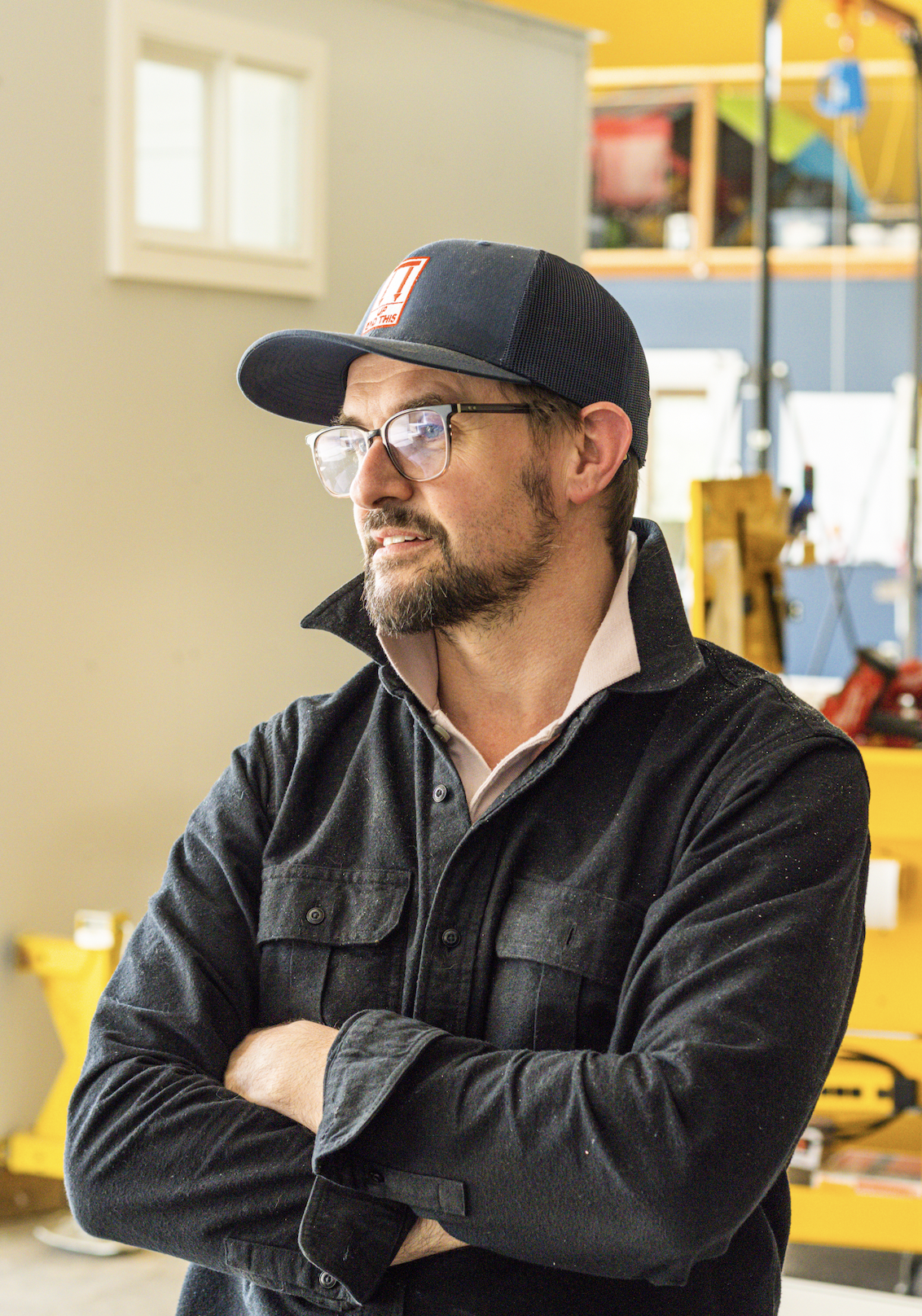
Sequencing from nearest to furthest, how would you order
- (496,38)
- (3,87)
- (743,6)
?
(3,87), (496,38), (743,6)

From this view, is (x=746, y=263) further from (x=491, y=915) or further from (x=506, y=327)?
(x=491, y=915)

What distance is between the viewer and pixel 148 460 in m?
3.29

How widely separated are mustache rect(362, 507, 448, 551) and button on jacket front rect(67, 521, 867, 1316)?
15cm

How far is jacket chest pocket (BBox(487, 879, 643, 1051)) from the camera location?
4.16 ft

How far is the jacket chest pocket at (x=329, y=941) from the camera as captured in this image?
4.43 feet

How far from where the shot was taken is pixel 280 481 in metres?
3.54

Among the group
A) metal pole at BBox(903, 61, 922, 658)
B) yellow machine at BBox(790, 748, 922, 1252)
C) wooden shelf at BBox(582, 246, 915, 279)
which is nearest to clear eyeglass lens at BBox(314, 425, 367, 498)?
yellow machine at BBox(790, 748, 922, 1252)

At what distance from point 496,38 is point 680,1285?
3.45 meters

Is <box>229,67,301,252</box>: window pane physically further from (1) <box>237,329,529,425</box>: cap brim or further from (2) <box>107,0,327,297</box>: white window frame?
(1) <box>237,329,529,425</box>: cap brim

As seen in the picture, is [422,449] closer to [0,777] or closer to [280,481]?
[0,777]

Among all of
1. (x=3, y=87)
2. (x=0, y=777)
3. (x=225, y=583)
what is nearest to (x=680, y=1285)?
(x=0, y=777)

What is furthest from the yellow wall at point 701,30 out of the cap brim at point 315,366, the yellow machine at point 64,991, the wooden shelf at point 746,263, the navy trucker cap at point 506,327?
the navy trucker cap at point 506,327

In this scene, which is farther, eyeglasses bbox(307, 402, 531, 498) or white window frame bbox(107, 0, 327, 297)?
white window frame bbox(107, 0, 327, 297)

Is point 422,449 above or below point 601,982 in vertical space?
above
